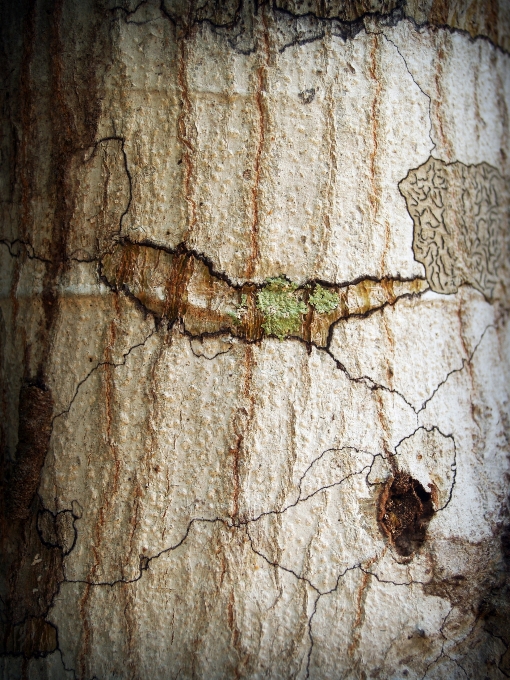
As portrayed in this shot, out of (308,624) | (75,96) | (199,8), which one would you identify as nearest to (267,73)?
(199,8)

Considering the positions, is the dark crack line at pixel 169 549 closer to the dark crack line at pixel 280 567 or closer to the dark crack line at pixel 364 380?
the dark crack line at pixel 280 567

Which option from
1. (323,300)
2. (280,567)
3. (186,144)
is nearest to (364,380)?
(323,300)

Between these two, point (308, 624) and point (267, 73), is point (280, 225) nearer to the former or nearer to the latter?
point (267, 73)

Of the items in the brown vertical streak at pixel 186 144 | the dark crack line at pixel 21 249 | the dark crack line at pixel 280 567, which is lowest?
the dark crack line at pixel 280 567

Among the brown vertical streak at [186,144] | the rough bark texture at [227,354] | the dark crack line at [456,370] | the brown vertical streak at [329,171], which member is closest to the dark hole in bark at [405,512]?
the rough bark texture at [227,354]

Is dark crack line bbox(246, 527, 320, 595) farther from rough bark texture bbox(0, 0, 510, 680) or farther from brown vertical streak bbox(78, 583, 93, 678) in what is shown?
brown vertical streak bbox(78, 583, 93, 678)

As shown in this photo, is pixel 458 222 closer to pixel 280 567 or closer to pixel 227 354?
pixel 227 354
